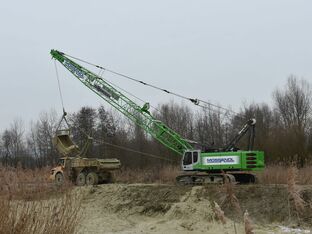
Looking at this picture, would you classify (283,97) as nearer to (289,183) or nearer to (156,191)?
(156,191)

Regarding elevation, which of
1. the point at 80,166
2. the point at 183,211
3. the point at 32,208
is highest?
the point at 80,166

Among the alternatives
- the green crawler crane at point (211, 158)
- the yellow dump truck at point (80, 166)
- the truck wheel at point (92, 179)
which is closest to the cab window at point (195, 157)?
the green crawler crane at point (211, 158)

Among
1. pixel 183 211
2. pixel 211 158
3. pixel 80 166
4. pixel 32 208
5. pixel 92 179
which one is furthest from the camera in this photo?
pixel 80 166

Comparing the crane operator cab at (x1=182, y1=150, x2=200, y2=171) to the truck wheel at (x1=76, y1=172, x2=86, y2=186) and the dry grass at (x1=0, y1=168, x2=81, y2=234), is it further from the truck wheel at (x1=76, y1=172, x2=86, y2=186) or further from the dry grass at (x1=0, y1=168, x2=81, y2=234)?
the dry grass at (x1=0, y1=168, x2=81, y2=234)

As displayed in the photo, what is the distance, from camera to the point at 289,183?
437cm

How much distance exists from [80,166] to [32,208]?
2494 cm

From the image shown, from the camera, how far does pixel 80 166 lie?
31.2m

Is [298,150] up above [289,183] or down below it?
above

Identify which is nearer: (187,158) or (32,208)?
(32,208)

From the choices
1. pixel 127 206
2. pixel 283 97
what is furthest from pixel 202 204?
pixel 283 97

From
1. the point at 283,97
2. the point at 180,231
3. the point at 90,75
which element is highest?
the point at 283,97

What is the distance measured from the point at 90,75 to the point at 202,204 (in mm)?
14909

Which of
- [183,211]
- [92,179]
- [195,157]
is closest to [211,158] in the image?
[195,157]

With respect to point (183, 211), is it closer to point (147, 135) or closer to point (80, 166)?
point (80, 166)
